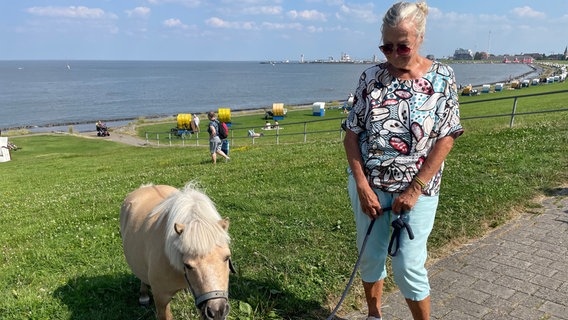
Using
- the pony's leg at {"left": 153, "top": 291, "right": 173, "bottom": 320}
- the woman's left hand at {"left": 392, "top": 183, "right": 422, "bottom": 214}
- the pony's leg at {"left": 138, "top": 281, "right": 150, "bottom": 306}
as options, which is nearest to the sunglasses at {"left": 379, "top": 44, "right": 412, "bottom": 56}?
the woman's left hand at {"left": 392, "top": 183, "right": 422, "bottom": 214}

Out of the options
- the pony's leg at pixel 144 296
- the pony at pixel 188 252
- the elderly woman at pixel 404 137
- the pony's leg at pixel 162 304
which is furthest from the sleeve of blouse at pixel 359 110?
the pony's leg at pixel 144 296

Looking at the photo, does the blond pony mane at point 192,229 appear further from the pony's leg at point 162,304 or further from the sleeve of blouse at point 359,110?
the sleeve of blouse at point 359,110

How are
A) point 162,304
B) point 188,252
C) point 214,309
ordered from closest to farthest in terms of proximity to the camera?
1. point 214,309
2. point 188,252
3. point 162,304

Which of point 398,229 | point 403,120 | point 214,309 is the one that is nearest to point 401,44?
point 403,120

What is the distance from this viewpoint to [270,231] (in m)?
5.66

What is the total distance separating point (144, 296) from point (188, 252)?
2.06m

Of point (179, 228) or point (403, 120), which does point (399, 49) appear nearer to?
point (403, 120)

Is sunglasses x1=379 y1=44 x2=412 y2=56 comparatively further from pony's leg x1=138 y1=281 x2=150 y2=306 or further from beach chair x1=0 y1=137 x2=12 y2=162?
beach chair x1=0 y1=137 x2=12 y2=162

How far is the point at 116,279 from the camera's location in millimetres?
4691

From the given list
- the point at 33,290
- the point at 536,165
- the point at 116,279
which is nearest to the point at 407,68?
the point at 116,279

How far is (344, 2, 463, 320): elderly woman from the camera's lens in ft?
9.06

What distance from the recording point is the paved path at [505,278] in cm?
365

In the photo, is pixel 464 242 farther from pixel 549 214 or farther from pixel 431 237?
pixel 549 214

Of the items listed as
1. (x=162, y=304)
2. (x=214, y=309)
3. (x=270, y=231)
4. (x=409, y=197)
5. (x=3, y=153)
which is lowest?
(x=3, y=153)
